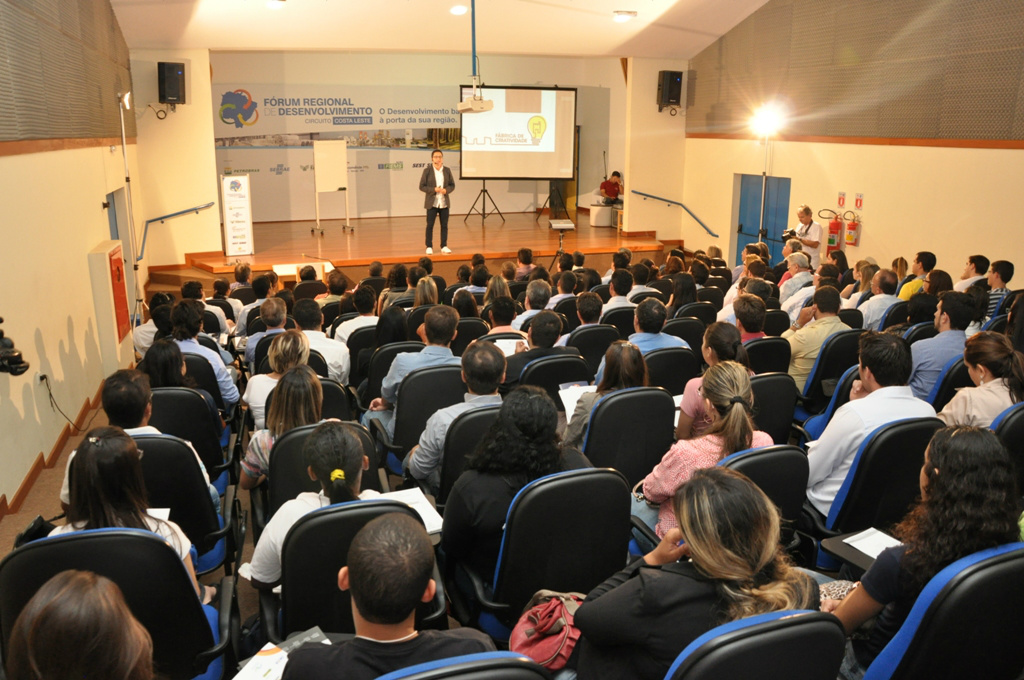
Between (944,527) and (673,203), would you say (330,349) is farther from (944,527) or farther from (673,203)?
(673,203)

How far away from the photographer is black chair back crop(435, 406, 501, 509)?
120 inches

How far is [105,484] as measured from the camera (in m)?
2.19

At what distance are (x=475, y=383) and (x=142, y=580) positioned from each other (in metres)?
1.59

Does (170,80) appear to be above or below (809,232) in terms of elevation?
above

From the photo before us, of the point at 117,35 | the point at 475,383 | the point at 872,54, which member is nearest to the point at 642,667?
the point at 475,383

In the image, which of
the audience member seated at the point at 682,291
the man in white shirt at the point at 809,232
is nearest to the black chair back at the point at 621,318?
the audience member seated at the point at 682,291

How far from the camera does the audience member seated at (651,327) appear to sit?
172 inches

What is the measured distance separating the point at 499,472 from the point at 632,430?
38.6 inches

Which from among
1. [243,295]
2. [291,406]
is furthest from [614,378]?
[243,295]

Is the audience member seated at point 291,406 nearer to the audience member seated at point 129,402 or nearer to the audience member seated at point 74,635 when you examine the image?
the audience member seated at point 129,402

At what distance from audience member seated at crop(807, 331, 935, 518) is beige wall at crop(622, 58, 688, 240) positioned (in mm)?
10222

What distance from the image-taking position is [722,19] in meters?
11.3

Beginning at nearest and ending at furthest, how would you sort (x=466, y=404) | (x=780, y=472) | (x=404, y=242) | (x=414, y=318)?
(x=780, y=472) → (x=466, y=404) → (x=414, y=318) → (x=404, y=242)

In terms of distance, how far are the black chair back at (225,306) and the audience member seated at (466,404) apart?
13.7 ft
